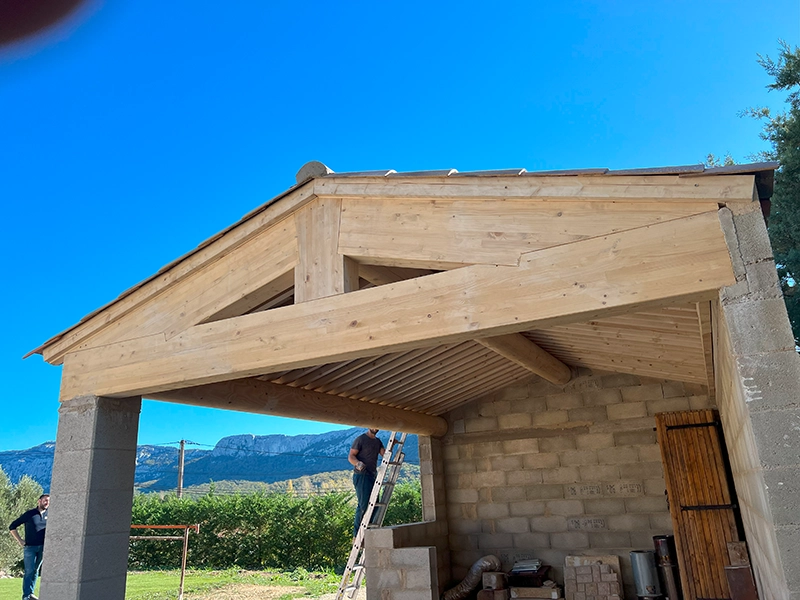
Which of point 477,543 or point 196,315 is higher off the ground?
point 196,315

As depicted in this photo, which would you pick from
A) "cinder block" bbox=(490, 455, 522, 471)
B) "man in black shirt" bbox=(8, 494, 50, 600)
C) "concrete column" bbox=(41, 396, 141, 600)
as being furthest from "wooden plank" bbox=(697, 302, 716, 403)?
"man in black shirt" bbox=(8, 494, 50, 600)

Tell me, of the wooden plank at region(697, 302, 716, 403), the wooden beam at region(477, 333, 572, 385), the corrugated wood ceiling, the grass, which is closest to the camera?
the wooden plank at region(697, 302, 716, 403)

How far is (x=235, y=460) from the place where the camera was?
6438cm

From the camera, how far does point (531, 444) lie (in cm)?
862

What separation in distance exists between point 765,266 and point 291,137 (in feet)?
146

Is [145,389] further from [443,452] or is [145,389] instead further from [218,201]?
[218,201]

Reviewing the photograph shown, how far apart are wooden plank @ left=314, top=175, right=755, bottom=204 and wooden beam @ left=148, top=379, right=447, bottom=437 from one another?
2294mm

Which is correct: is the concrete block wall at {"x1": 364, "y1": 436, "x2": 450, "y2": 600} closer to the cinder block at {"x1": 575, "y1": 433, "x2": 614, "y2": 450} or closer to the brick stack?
the brick stack

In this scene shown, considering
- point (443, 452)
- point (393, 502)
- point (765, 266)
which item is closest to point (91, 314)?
point (765, 266)

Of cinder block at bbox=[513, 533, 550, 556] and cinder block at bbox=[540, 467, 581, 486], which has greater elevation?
cinder block at bbox=[540, 467, 581, 486]

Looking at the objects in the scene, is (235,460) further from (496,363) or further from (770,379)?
(770,379)

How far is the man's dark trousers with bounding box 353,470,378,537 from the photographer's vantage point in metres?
9.41

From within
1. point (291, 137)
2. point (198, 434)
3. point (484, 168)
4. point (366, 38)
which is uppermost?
point (291, 137)

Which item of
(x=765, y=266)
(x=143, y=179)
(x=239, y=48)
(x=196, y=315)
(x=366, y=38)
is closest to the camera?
(x=765, y=266)
